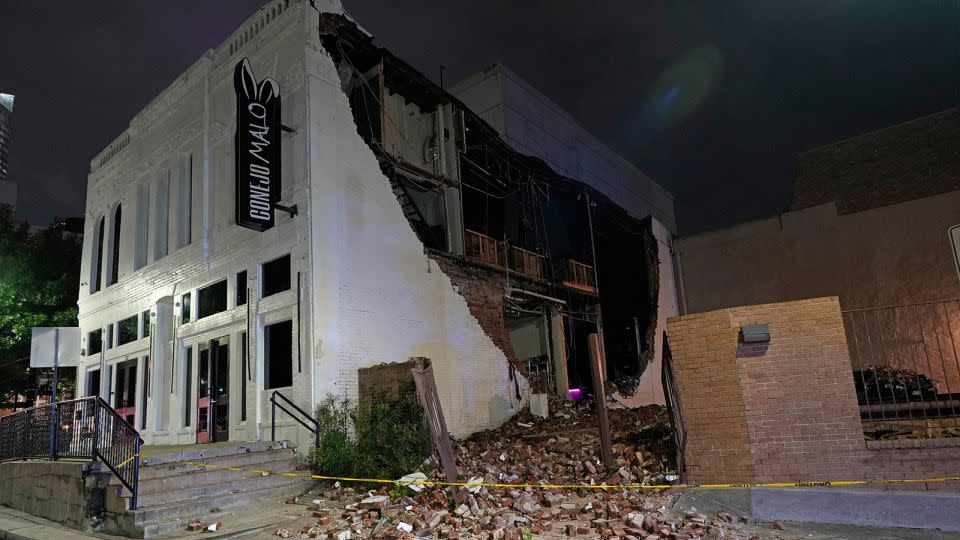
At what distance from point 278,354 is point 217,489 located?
152 inches

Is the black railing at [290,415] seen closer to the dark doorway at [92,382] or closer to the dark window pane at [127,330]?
the dark window pane at [127,330]

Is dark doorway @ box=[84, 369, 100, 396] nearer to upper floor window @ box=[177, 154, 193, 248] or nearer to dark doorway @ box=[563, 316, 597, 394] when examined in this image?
upper floor window @ box=[177, 154, 193, 248]

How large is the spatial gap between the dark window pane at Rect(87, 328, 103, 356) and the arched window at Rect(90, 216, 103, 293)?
1.58 meters

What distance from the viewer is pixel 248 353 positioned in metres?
13.0

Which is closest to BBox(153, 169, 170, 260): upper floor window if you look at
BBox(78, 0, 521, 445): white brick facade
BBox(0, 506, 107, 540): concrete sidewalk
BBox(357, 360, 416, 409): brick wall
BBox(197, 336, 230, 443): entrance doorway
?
BBox(78, 0, 521, 445): white brick facade

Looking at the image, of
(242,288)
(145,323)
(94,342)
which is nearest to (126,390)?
(145,323)

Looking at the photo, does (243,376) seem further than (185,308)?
No

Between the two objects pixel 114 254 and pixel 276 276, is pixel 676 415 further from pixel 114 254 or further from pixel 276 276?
pixel 114 254

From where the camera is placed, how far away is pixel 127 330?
59.9ft

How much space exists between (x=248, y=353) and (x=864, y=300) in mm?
18983

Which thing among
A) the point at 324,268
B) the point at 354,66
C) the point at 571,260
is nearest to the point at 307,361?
the point at 324,268

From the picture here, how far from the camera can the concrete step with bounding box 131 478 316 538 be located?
784 cm

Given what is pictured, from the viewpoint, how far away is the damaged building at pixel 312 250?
12477 mm

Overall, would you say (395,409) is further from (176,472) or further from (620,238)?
(620,238)
